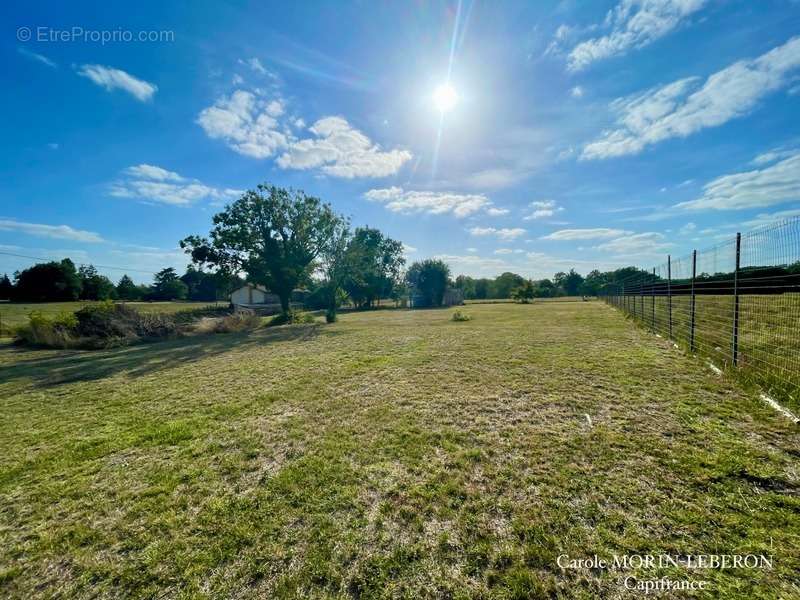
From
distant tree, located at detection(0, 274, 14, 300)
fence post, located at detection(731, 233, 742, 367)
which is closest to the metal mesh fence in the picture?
fence post, located at detection(731, 233, 742, 367)

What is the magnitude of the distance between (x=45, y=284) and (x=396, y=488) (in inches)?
2186

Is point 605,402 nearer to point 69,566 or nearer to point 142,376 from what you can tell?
point 69,566

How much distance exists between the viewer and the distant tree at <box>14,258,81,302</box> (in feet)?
117

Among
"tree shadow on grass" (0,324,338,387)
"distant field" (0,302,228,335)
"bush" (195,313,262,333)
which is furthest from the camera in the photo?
"bush" (195,313,262,333)

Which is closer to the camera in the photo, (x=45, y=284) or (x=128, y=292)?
(x=45, y=284)

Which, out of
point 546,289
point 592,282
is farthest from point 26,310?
point 592,282

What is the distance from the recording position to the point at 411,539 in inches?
74.4

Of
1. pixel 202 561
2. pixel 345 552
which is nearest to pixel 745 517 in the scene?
pixel 345 552

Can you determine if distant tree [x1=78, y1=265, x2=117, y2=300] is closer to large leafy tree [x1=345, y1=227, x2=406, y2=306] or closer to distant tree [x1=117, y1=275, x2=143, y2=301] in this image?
distant tree [x1=117, y1=275, x2=143, y2=301]

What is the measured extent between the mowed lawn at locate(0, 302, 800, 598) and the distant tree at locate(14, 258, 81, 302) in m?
48.0

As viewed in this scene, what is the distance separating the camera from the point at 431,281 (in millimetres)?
36719

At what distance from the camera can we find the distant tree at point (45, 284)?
35.8 metres

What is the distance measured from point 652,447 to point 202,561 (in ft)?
12.3

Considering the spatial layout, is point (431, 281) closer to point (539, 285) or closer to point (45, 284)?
point (539, 285)
